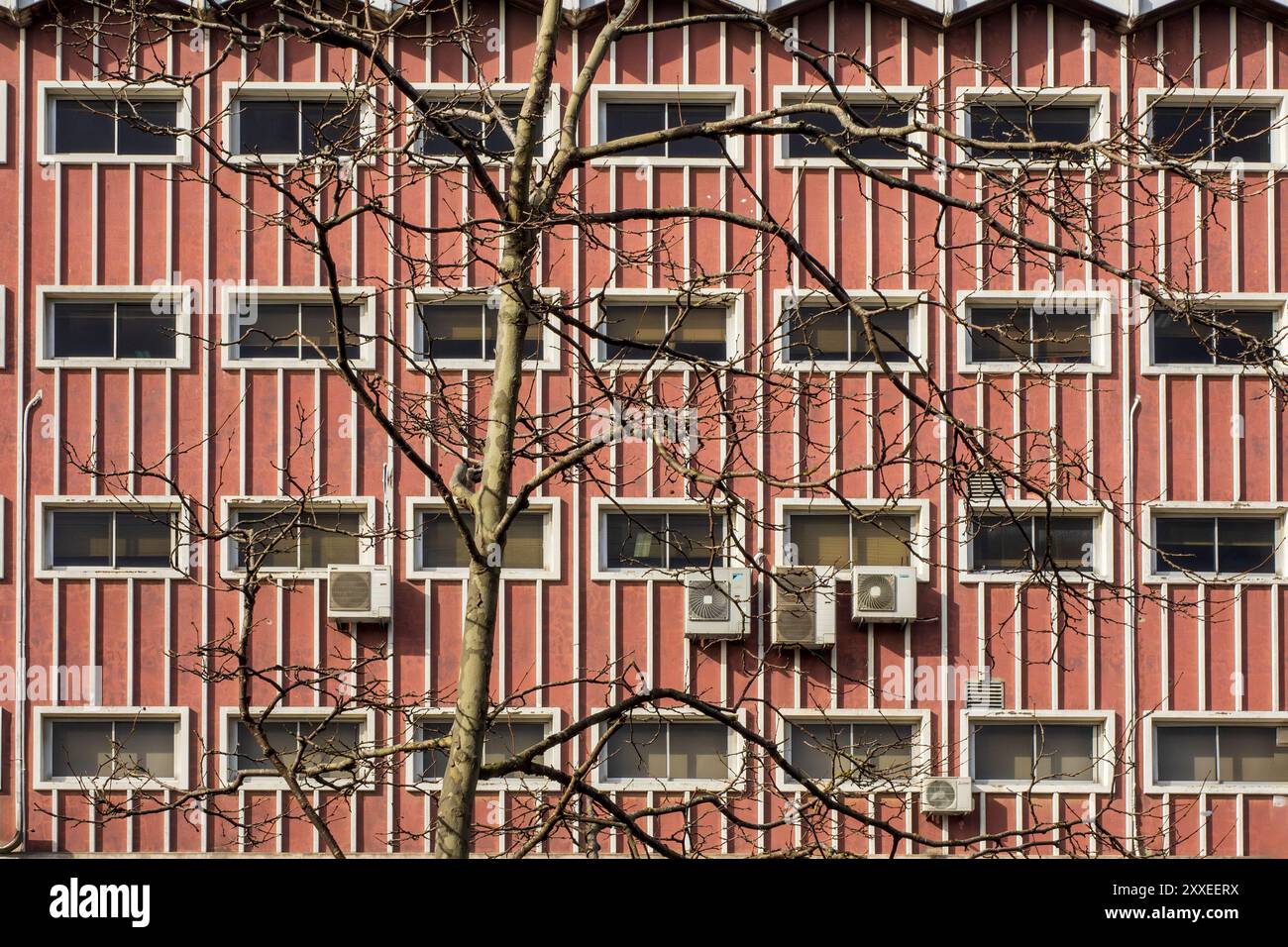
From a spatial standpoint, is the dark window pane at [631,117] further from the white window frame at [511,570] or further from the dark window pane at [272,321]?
the white window frame at [511,570]

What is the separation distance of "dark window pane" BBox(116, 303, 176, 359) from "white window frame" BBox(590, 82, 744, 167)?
22.4 feet

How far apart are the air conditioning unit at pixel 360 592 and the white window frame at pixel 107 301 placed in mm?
3965

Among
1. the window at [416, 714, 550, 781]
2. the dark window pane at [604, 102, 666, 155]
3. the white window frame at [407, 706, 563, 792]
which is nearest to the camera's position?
the white window frame at [407, 706, 563, 792]

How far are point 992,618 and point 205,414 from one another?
11.8 metres

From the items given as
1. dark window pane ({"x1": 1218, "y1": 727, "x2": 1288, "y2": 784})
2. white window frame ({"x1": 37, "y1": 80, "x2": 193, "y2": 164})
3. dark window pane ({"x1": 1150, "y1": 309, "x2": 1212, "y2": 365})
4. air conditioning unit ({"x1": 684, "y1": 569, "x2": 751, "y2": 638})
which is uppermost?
white window frame ({"x1": 37, "y1": 80, "x2": 193, "y2": 164})

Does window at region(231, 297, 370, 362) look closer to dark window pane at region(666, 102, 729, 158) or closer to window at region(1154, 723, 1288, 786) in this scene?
dark window pane at region(666, 102, 729, 158)

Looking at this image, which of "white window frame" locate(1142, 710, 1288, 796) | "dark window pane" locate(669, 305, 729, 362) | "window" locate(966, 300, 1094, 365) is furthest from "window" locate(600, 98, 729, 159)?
"white window frame" locate(1142, 710, 1288, 796)

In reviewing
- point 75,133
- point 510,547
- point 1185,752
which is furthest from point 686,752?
point 75,133

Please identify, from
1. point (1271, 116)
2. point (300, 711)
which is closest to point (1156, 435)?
point (1271, 116)

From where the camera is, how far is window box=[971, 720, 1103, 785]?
72.9ft

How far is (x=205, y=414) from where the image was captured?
22.3 meters

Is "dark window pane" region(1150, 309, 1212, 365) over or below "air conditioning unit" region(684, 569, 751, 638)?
over

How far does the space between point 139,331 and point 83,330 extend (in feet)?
2.66

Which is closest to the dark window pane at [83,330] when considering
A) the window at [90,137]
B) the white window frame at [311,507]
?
the window at [90,137]
